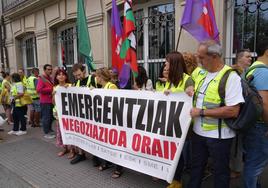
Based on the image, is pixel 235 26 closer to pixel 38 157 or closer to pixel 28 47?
pixel 38 157

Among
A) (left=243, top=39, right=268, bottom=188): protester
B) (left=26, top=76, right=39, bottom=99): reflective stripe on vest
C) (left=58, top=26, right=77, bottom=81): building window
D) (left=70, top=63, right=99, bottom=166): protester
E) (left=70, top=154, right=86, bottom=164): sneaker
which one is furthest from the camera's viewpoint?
(left=58, top=26, right=77, bottom=81): building window

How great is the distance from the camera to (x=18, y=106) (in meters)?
6.47

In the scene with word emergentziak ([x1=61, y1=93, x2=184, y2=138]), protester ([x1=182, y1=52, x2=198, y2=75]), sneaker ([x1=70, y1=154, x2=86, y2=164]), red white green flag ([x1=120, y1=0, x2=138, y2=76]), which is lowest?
sneaker ([x1=70, y1=154, x2=86, y2=164])

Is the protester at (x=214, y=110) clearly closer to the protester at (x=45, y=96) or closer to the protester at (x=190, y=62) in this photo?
the protester at (x=190, y=62)

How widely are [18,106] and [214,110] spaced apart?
5411 millimetres

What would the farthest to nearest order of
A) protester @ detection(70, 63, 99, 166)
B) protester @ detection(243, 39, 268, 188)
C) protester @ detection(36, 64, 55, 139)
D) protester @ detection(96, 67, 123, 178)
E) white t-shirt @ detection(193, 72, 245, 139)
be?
1. protester @ detection(36, 64, 55, 139)
2. protester @ detection(70, 63, 99, 166)
3. protester @ detection(96, 67, 123, 178)
4. protester @ detection(243, 39, 268, 188)
5. white t-shirt @ detection(193, 72, 245, 139)

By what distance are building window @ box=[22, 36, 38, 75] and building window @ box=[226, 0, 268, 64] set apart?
868 cm

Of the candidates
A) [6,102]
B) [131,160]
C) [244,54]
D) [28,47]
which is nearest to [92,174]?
[131,160]

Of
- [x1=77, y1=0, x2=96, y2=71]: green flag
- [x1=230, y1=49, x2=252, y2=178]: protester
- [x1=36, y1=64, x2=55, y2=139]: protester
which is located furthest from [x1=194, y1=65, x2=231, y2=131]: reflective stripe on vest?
[x1=36, y1=64, x2=55, y2=139]: protester

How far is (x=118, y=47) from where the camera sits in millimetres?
4793

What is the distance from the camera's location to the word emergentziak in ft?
9.64

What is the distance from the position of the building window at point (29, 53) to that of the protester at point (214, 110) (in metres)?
10.1

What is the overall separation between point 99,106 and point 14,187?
1.63m

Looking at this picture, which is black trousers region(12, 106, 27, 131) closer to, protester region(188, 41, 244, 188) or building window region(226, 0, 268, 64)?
building window region(226, 0, 268, 64)
